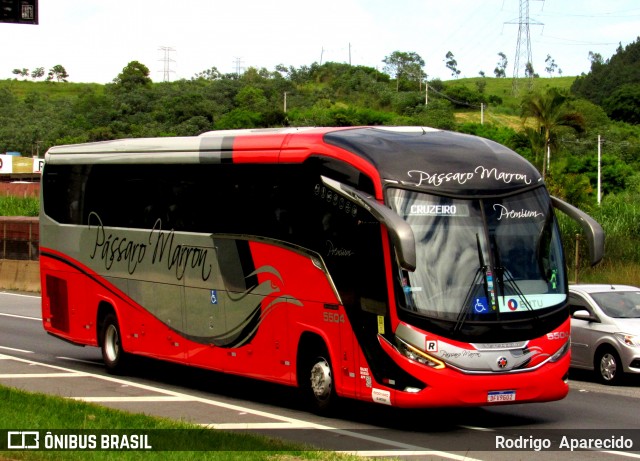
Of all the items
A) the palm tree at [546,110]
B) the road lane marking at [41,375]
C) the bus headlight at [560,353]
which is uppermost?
the palm tree at [546,110]

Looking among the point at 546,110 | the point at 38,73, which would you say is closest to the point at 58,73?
the point at 38,73

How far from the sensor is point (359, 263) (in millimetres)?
13086

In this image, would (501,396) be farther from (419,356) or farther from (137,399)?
(137,399)

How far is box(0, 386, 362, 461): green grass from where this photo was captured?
9.83 meters

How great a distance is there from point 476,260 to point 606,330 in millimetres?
6444

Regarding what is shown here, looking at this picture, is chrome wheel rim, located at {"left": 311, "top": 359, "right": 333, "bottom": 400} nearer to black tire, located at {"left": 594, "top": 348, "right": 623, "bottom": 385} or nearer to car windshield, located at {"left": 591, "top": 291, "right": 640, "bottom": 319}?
black tire, located at {"left": 594, "top": 348, "right": 623, "bottom": 385}

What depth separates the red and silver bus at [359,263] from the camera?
12.5 meters

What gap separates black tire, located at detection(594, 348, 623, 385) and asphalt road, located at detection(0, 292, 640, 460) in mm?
212

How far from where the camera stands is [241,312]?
15.5 meters

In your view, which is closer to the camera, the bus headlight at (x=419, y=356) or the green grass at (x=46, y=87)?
Answer: the bus headlight at (x=419, y=356)

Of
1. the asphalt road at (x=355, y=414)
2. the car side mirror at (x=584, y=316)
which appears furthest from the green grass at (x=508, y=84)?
the asphalt road at (x=355, y=414)

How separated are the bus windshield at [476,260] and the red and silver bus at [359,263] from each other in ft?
0.05

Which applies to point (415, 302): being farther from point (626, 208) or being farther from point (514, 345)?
point (626, 208)

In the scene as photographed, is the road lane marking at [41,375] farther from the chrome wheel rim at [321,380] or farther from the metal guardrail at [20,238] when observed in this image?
the metal guardrail at [20,238]
